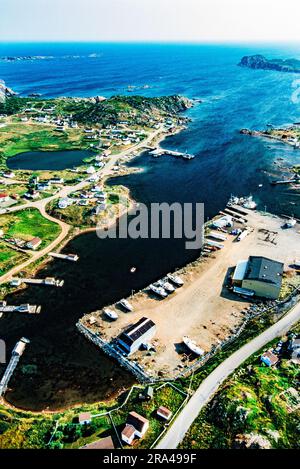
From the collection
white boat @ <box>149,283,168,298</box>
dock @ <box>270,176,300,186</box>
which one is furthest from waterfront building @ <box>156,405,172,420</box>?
dock @ <box>270,176,300,186</box>

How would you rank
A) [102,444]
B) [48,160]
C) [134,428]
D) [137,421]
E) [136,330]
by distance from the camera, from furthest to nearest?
1. [48,160]
2. [136,330]
3. [137,421]
4. [134,428]
5. [102,444]

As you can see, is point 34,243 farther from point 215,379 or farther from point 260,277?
point 215,379

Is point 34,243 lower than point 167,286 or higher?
higher

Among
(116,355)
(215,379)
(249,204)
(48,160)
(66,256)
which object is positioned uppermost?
(48,160)

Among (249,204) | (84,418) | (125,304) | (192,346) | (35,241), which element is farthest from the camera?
(249,204)

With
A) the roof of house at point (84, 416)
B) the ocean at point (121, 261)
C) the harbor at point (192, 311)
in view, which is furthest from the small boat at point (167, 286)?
the roof of house at point (84, 416)

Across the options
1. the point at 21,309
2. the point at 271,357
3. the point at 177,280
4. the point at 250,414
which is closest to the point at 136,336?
the point at 177,280
